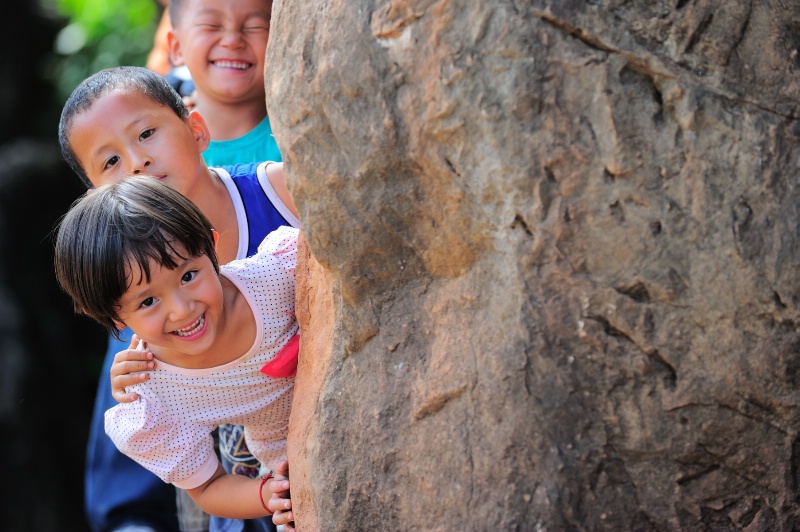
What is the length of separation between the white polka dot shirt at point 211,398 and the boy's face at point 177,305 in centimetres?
7

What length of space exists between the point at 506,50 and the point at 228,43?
1202 millimetres

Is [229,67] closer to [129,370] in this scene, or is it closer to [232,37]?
[232,37]

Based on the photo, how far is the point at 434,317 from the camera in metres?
1.39

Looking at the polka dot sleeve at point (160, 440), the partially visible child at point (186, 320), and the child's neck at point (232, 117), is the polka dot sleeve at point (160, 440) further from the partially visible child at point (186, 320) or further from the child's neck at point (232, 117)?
the child's neck at point (232, 117)

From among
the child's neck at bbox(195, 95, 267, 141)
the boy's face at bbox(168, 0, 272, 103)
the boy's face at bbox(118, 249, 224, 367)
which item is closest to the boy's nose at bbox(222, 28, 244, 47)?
the boy's face at bbox(168, 0, 272, 103)

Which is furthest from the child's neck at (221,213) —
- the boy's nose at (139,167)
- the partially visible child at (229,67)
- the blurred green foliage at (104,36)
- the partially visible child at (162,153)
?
the blurred green foliage at (104,36)

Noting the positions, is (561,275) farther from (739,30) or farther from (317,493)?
(317,493)

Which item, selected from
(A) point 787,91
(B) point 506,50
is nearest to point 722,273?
(A) point 787,91

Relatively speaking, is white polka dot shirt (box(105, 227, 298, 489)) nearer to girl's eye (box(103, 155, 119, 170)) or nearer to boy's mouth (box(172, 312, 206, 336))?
boy's mouth (box(172, 312, 206, 336))

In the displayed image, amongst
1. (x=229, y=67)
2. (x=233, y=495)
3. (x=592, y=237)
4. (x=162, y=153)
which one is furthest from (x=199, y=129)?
(x=592, y=237)

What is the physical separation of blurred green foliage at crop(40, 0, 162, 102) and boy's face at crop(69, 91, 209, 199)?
9.42 feet

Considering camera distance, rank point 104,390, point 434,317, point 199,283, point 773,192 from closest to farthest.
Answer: point 773,192 < point 434,317 < point 199,283 < point 104,390

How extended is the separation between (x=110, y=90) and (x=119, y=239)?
47cm

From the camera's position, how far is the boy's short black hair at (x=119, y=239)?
1.56m
